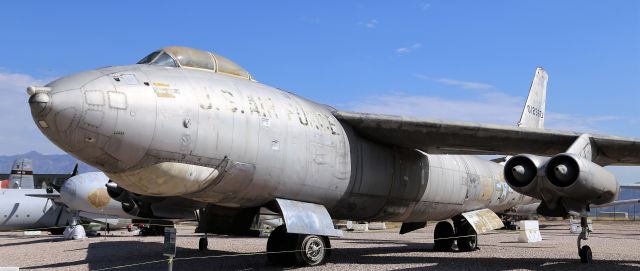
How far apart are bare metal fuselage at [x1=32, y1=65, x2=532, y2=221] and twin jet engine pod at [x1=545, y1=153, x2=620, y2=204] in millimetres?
3254

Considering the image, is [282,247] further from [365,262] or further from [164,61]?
[164,61]

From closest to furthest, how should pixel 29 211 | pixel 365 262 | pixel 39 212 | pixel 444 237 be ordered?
pixel 365 262
pixel 444 237
pixel 29 211
pixel 39 212

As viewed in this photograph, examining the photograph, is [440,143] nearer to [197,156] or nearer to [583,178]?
[583,178]

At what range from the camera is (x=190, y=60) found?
30.9ft

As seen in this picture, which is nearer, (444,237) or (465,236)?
(465,236)

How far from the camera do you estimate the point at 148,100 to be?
7.96 m

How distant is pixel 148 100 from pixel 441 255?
29.2 feet

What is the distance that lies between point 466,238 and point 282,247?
6772 mm

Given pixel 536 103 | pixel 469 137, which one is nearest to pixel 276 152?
pixel 469 137

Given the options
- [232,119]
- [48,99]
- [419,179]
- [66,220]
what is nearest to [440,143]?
[419,179]

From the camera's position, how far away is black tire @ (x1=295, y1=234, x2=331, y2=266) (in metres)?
9.98

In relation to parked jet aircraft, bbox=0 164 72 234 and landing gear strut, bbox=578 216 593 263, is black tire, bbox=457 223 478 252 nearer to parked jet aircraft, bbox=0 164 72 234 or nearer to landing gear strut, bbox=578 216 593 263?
landing gear strut, bbox=578 216 593 263

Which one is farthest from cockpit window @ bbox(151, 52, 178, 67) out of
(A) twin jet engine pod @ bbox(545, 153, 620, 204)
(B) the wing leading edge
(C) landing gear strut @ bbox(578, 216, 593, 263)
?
(C) landing gear strut @ bbox(578, 216, 593, 263)

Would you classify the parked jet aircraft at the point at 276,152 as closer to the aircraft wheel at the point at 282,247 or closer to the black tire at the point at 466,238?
the aircraft wheel at the point at 282,247
